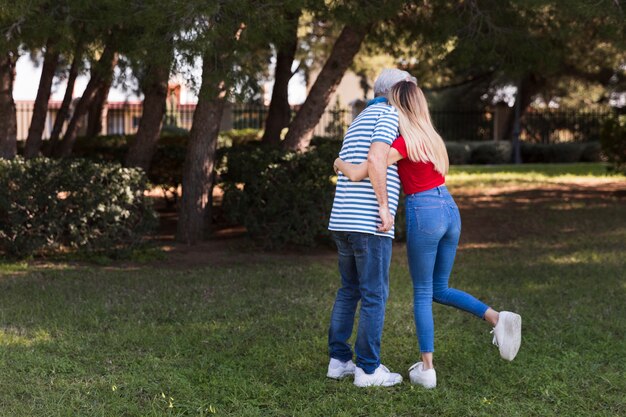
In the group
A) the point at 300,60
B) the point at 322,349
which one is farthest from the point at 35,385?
the point at 300,60

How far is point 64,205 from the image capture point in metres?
9.15

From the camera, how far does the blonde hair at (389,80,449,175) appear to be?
483 cm

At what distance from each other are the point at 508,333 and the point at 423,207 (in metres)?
0.89

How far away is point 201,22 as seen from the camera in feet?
24.6

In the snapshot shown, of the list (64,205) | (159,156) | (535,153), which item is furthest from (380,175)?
(535,153)

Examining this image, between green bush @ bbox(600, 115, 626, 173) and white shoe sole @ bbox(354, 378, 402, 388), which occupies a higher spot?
green bush @ bbox(600, 115, 626, 173)

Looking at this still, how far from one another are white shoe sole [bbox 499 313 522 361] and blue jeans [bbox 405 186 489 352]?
167 millimetres

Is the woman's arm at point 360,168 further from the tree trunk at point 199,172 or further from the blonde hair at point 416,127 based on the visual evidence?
the tree trunk at point 199,172

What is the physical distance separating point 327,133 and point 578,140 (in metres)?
8.73

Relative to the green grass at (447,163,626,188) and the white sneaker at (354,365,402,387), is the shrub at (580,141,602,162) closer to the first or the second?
the green grass at (447,163,626,188)

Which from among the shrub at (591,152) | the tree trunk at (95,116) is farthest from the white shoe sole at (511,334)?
the shrub at (591,152)

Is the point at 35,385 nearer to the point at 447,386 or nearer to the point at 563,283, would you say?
the point at 447,386

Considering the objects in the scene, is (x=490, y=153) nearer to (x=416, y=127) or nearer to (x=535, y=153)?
(x=535, y=153)

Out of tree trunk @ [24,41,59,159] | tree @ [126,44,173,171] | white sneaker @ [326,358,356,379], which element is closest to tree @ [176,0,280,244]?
tree @ [126,44,173,171]
